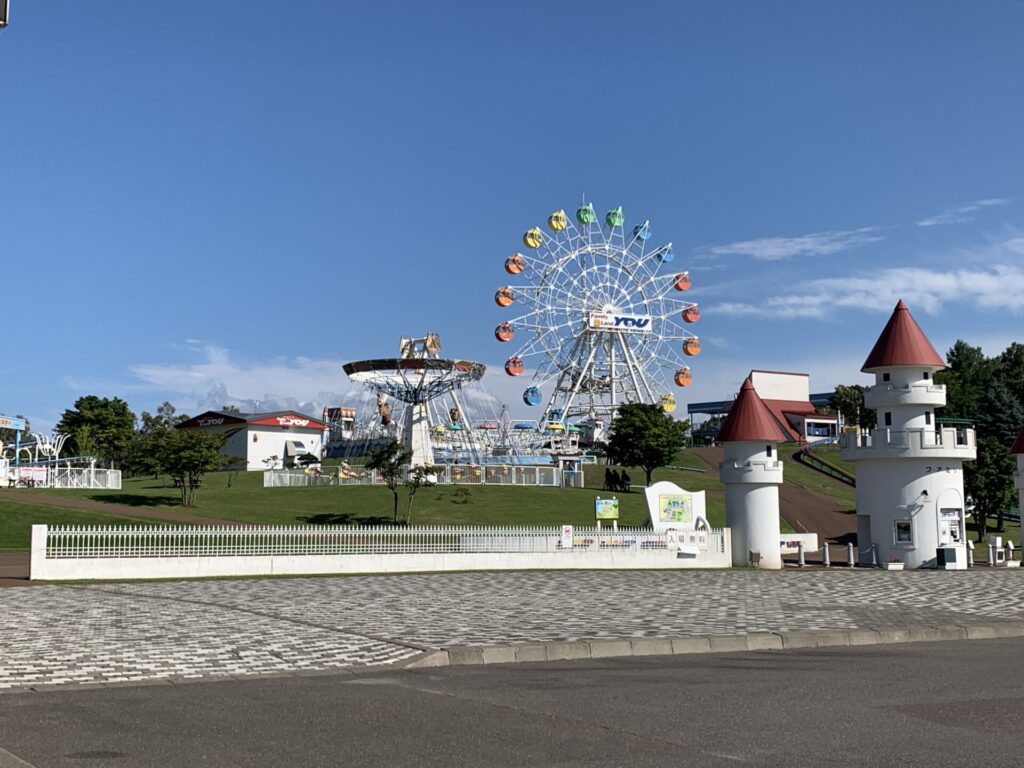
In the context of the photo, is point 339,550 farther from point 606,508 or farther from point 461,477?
point 461,477

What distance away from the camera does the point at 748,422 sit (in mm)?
38812

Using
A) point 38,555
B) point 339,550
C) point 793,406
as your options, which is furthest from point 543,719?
point 793,406

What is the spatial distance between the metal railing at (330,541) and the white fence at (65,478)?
93.7 feet

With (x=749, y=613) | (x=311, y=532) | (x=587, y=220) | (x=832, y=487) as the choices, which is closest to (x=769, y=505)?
(x=311, y=532)

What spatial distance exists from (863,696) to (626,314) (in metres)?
95.5

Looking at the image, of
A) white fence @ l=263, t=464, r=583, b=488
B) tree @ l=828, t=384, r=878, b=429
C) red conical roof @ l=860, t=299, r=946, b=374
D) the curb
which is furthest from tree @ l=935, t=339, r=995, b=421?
the curb

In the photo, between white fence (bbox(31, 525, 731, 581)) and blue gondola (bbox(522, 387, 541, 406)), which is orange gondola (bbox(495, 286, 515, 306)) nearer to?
blue gondola (bbox(522, 387, 541, 406))

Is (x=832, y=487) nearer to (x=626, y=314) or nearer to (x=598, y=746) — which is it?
(x=626, y=314)

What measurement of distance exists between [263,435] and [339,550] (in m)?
72.2

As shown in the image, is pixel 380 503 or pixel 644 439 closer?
pixel 380 503

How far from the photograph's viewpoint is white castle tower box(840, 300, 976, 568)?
3809 centimetres

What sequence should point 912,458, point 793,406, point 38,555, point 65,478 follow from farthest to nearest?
1. point 793,406
2. point 65,478
3. point 912,458
4. point 38,555

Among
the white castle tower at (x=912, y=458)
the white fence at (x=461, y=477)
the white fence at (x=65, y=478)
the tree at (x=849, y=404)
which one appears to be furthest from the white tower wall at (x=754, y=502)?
the tree at (x=849, y=404)

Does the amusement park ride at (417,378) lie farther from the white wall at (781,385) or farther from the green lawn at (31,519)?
the white wall at (781,385)
